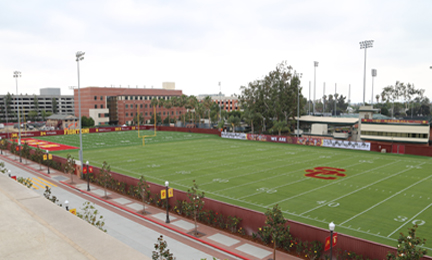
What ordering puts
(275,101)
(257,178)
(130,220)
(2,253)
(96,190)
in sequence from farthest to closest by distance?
(275,101), (257,178), (96,190), (130,220), (2,253)

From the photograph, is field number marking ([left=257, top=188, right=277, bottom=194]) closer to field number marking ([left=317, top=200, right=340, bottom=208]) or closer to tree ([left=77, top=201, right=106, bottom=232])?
field number marking ([left=317, top=200, right=340, bottom=208])

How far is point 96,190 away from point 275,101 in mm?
58214

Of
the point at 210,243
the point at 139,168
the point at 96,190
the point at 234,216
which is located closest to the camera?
the point at 210,243

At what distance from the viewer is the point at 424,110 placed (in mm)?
126938

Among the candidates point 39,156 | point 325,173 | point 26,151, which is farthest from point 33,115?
point 325,173

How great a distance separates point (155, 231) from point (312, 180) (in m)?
Result: 17.7

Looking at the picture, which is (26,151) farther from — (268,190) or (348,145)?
(348,145)

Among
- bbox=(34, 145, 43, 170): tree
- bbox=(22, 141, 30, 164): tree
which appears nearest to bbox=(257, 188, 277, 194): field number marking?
bbox=(34, 145, 43, 170): tree

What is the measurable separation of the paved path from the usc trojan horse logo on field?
1692 cm

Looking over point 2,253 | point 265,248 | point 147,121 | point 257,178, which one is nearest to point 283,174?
point 257,178

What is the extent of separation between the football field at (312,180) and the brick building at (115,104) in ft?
231

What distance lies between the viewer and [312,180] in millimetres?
29844

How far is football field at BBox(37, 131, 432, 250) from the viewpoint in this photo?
20.0 m

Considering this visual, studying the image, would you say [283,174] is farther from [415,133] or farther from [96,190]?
[415,133]
